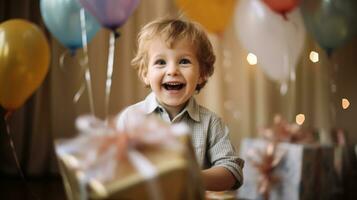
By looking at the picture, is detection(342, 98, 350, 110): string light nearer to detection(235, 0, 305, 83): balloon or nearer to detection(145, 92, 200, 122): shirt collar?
detection(235, 0, 305, 83): balloon

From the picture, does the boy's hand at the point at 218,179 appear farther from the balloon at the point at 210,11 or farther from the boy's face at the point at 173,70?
the balloon at the point at 210,11

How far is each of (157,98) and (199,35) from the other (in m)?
0.21

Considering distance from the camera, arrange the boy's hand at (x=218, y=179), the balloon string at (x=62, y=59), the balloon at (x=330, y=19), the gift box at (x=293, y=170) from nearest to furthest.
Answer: the gift box at (x=293, y=170), the boy's hand at (x=218, y=179), the balloon at (x=330, y=19), the balloon string at (x=62, y=59)

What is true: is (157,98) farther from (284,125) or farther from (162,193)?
(162,193)

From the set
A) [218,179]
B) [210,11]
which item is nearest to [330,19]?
[210,11]

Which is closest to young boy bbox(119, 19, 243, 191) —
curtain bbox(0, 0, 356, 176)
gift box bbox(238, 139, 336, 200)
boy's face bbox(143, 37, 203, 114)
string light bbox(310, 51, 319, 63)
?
boy's face bbox(143, 37, 203, 114)

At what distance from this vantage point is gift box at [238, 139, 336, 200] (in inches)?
39.3

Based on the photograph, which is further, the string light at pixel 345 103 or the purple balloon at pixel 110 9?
the string light at pixel 345 103

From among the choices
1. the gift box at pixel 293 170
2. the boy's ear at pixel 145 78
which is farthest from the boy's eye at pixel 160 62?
the gift box at pixel 293 170

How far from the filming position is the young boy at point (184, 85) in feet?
4.35

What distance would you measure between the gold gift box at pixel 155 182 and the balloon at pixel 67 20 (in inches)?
51.6

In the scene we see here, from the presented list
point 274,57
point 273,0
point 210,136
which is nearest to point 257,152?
point 210,136

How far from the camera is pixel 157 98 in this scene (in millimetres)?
1429

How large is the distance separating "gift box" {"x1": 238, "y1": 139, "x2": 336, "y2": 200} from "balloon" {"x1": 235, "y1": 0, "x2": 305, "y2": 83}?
1.08 meters
